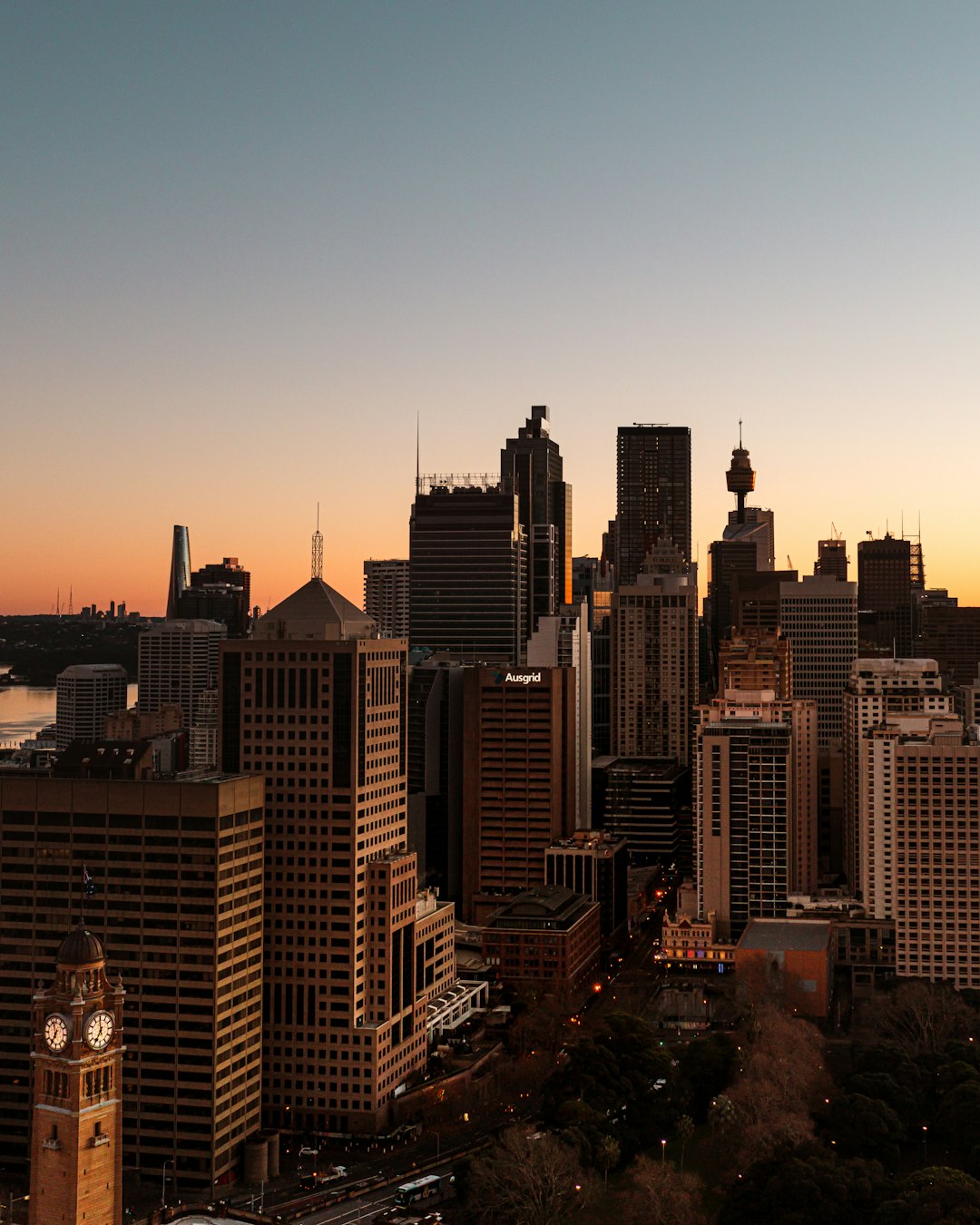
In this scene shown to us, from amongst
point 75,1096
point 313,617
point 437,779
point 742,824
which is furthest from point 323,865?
point 437,779

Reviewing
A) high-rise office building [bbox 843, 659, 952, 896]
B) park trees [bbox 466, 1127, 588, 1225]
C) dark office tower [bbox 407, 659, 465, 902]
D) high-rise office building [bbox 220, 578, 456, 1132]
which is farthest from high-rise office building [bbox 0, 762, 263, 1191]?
high-rise office building [bbox 843, 659, 952, 896]

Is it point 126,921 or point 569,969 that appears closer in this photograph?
point 126,921

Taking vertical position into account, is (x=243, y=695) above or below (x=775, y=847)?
above

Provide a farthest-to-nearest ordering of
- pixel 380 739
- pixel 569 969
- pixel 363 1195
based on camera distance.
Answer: pixel 569 969 → pixel 380 739 → pixel 363 1195

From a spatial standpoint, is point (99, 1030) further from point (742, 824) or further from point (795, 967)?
point (742, 824)

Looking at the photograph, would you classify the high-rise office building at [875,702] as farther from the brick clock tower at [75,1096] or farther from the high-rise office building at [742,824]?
the brick clock tower at [75,1096]

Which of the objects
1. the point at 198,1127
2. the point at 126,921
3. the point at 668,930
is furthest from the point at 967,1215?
the point at 668,930

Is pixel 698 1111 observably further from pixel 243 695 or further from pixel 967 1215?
pixel 243 695

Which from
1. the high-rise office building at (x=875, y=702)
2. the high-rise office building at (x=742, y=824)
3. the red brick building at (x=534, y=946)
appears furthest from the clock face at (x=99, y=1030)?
the high-rise office building at (x=875, y=702)
